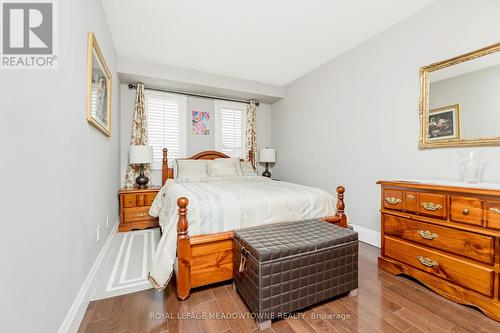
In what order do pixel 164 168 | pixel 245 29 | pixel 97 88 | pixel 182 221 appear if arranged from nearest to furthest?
pixel 182 221 < pixel 97 88 < pixel 245 29 < pixel 164 168

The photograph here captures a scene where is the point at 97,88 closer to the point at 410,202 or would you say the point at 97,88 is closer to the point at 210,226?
the point at 210,226

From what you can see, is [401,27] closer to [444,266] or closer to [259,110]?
[444,266]

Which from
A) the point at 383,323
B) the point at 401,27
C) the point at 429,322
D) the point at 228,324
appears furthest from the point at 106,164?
the point at 401,27

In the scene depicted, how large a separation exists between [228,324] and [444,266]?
168 cm

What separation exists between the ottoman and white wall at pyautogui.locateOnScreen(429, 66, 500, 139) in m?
1.47

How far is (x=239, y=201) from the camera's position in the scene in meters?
1.96

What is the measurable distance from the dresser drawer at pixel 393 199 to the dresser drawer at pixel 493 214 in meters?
0.57

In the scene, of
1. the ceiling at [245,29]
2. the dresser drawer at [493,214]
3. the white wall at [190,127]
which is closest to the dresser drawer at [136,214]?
the white wall at [190,127]

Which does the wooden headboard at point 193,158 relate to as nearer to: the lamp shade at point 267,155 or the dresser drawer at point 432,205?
the lamp shade at point 267,155

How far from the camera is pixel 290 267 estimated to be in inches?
58.0

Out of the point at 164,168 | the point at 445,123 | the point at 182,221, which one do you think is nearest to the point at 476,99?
Result: the point at 445,123

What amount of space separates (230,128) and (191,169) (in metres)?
1.38

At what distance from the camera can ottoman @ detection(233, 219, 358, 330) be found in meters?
1.42

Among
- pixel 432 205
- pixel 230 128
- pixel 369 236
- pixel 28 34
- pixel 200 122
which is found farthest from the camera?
pixel 230 128
